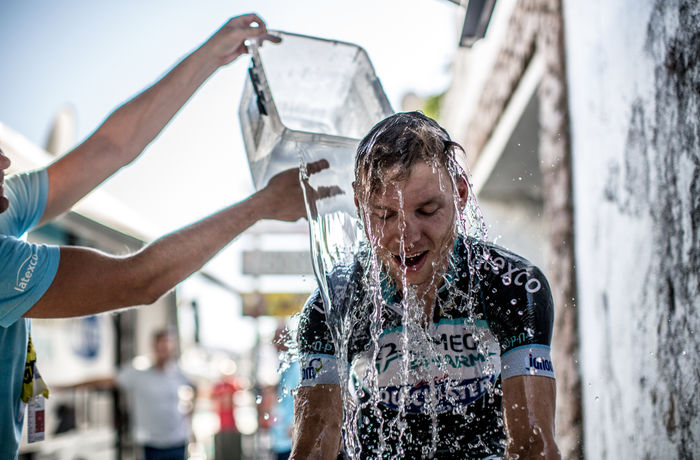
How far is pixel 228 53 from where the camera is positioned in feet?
8.52

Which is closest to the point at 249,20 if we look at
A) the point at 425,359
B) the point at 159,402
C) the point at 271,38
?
the point at 271,38

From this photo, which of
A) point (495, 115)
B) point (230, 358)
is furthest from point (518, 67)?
point (230, 358)

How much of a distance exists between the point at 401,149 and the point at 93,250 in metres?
1.10

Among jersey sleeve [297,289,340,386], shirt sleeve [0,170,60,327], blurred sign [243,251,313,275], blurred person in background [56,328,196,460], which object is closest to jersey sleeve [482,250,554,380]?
jersey sleeve [297,289,340,386]

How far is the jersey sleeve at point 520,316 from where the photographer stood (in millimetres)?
1752

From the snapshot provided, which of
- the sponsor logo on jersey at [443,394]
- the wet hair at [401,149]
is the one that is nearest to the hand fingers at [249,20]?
Result: the wet hair at [401,149]

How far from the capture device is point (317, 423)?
1934 mm

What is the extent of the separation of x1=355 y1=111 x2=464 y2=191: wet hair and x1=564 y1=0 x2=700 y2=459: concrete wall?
762mm

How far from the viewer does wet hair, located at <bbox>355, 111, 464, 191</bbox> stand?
1.87 meters

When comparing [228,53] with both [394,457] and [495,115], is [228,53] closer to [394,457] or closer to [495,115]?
[394,457]

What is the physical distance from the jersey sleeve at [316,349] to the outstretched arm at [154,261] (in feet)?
1.55

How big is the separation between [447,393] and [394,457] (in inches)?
10.4

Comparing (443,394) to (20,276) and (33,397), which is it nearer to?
(20,276)

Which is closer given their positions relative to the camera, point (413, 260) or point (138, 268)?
point (413, 260)
